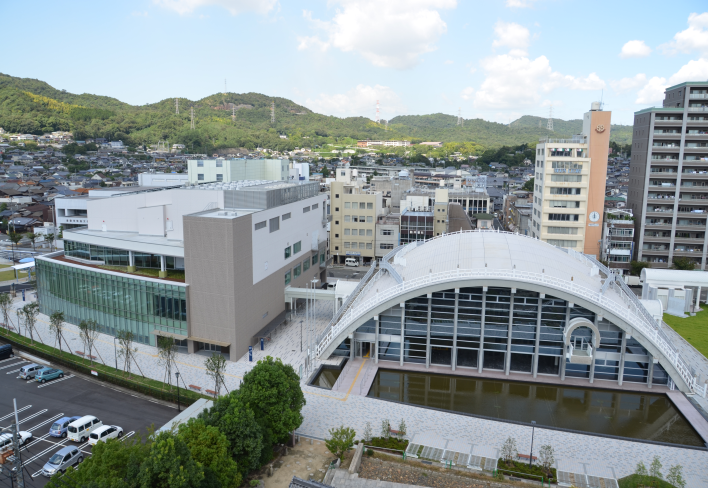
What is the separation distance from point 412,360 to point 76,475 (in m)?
18.5

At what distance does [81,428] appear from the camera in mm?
20969

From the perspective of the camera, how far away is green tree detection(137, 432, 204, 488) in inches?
546

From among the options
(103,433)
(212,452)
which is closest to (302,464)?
(212,452)

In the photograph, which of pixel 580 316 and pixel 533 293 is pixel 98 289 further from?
pixel 580 316

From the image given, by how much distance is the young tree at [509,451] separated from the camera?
18.9m

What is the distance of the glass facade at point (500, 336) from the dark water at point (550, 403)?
128 cm

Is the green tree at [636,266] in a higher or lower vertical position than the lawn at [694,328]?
higher

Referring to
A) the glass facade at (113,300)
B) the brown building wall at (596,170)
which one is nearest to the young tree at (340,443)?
the glass facade at (113,300)

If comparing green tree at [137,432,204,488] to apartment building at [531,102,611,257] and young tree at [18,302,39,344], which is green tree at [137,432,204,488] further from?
apartment building at [531,102,611,257]

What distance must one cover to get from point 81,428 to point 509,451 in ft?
60.2

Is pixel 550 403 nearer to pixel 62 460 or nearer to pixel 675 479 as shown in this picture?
pixel 675 479

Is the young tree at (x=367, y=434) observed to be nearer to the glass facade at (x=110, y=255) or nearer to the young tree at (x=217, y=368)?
the young tree at (x=217, y=368)

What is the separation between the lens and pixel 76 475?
47.8ft

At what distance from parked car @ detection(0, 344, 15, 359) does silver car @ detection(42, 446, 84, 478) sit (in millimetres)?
13865
